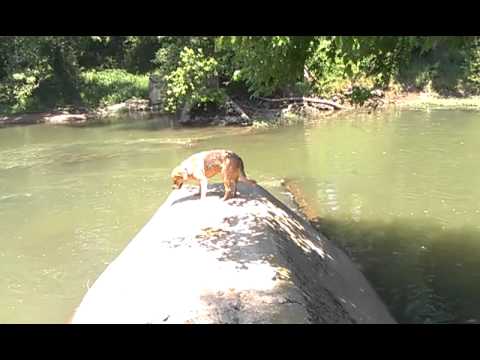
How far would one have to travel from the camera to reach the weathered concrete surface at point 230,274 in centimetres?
593

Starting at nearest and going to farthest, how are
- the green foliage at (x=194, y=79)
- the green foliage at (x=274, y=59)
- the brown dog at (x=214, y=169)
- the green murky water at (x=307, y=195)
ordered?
the green foliage at (x=274, y=59) → the brown dog at (x=214, y=169) → the green murky water at (x=307, y=195) → the green foliage at (x=194, y=79)

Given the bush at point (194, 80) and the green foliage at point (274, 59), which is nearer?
the green foliage at point (274, 59)

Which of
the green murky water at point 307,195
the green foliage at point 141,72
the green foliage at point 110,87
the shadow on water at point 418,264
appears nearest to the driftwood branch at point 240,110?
the green foliage at point 141,72

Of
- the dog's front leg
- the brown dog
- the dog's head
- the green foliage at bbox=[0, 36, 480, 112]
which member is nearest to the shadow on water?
the brown dog

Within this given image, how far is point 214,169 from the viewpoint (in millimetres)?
10492

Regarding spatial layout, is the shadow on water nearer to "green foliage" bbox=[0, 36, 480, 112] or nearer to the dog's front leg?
the dog's front leg

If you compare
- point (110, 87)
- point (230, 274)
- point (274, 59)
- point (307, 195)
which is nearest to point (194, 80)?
point (110, 87)

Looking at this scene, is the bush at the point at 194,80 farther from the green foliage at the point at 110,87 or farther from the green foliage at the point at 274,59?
the green foliage at the point at 274,59

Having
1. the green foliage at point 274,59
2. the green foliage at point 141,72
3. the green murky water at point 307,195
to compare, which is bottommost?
the green murky water at point 307,195

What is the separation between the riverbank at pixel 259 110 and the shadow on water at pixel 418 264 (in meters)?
16.5

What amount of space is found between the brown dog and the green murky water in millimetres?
2693
